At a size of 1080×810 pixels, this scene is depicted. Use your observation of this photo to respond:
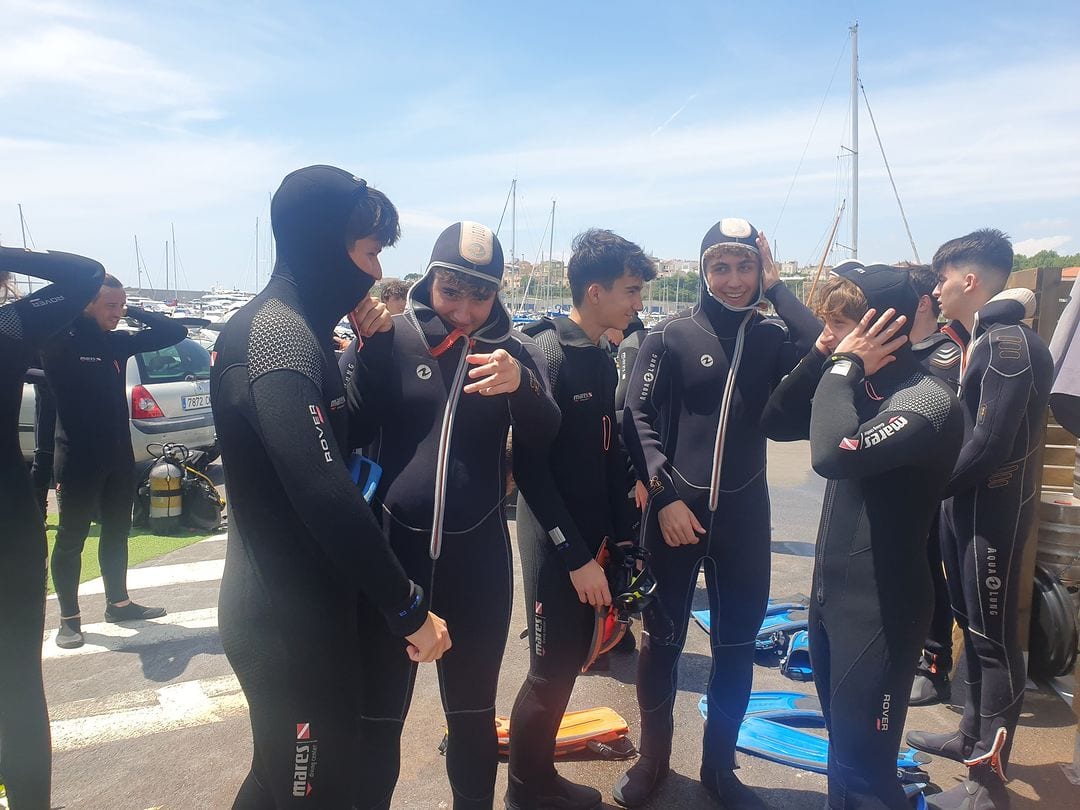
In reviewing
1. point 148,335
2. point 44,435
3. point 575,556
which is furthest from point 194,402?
point 575,556

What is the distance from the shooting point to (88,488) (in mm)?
4602

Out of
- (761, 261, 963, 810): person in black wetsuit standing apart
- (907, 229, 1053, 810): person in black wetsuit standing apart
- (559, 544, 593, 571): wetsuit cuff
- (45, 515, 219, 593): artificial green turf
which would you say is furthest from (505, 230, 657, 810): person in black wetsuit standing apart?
(45, 515, 219, 593): artificial green turf

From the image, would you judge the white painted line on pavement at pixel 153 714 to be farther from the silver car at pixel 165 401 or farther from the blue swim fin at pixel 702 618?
the silver car at pixel 165 401

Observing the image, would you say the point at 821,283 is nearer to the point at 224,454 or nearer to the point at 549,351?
the point at 549,351

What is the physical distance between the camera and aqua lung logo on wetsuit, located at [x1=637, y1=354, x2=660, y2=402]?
3.14 meters

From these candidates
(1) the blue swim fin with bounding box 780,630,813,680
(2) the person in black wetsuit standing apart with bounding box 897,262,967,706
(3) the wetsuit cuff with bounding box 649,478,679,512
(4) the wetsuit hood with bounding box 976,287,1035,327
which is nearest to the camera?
(3) the wetsuit cuff with bounding box 649,478,679,512

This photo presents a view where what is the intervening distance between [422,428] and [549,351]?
742 millimetres

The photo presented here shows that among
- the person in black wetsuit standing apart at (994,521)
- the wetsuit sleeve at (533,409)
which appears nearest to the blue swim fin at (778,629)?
the person in black wetsuit standing apart at (994,521)

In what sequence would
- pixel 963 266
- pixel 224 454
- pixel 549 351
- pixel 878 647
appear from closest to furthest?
pixel 224 454, pixel 878 647, pixel 549 351, pixel 963 266

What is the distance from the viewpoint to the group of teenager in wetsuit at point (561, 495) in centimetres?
174

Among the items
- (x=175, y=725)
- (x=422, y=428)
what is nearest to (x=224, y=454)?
(x=422, y=428)

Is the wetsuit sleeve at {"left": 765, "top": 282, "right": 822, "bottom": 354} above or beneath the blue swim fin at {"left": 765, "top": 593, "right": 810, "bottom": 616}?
above

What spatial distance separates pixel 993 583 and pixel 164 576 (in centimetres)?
581

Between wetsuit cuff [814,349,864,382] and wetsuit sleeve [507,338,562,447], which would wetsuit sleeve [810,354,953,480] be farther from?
wetsuit sleeve [507,338,562,447]
